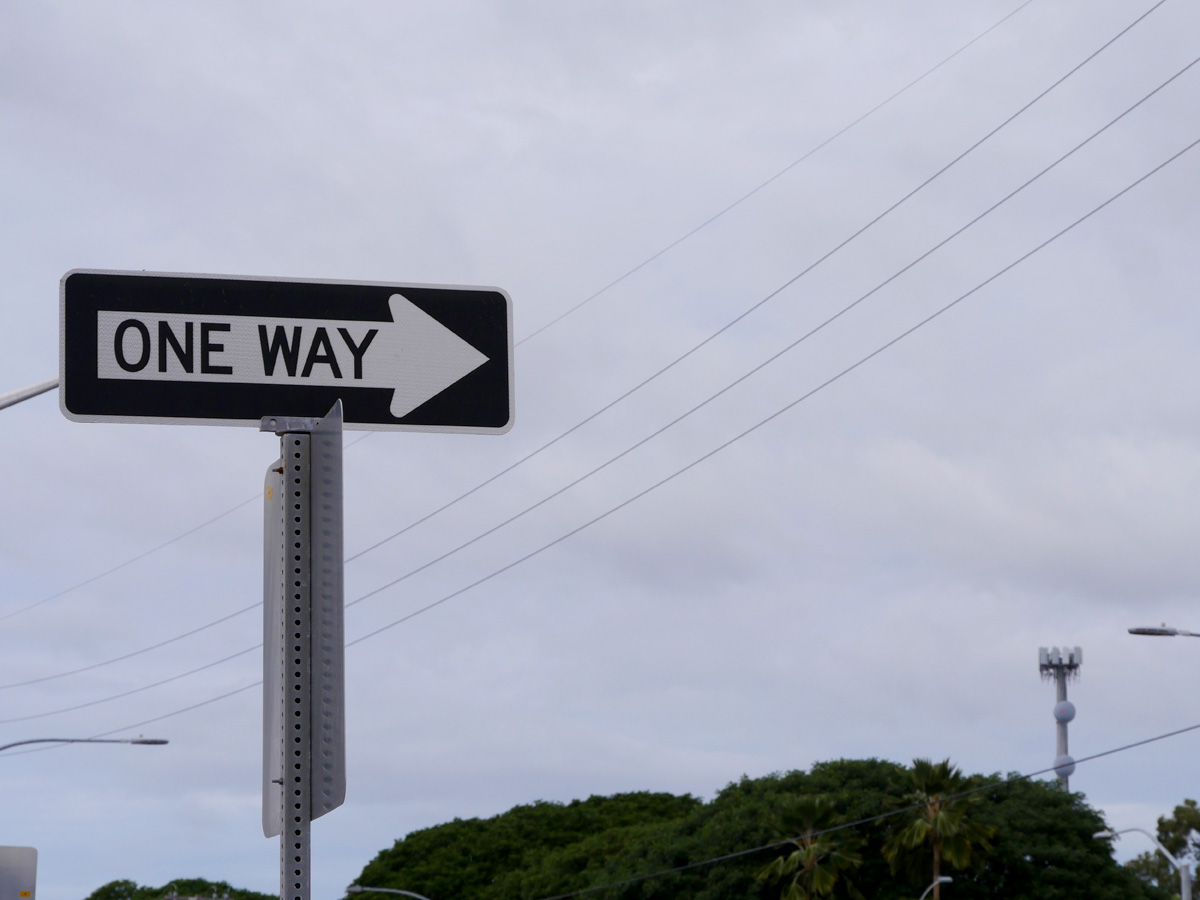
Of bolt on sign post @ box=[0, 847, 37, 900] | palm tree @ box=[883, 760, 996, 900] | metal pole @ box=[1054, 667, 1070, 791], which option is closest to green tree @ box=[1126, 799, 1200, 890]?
metal pole @ box=[1054, 667, 1070, 791]

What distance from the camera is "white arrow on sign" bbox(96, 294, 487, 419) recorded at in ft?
10.3

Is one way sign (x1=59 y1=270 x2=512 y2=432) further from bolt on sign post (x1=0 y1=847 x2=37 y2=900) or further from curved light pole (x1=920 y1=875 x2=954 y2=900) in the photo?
curved light pole (x1=920 y1=875 x2=954 y2=900)

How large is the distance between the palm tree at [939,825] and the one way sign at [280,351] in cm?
4513

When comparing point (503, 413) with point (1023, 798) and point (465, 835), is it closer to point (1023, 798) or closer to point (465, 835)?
point (1023, 798)

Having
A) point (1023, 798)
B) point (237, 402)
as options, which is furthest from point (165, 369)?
point (1023, 798)

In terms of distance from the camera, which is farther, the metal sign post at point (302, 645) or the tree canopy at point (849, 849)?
the tree canopy at point (849, 849)

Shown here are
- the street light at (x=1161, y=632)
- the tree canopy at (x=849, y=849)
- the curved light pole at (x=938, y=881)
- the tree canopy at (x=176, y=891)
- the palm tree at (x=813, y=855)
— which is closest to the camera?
the street light at (x=1161, y=632)

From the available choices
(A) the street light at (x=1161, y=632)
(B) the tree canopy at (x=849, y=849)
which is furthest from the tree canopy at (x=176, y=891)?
(A) the street light at (x=1161, y=632)

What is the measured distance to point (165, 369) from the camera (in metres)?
3.14

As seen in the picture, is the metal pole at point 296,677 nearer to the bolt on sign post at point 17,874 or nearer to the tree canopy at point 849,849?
the bolt on sign post at point 17,874

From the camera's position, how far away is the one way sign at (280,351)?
123 inches

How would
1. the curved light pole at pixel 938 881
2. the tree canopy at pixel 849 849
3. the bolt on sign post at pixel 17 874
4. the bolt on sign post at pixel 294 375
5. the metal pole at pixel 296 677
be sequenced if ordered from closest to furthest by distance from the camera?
the metal pole at pixel 296 677 → the bolt on sign post at pixel 294 375 → the bolt on sign post at pixel 17 874 → the curved light pole at pixel 938 881 → the tree canopy at pixel 849 849

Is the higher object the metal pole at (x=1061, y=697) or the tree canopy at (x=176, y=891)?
the metal pole at (x=1061, y=697)

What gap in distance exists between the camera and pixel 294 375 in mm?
3148
